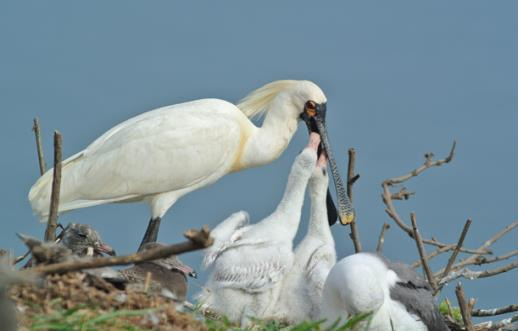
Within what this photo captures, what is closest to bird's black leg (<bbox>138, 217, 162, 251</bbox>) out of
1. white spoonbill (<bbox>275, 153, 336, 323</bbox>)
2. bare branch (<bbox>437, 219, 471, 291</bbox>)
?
white spoonbill (<bbox>275, 153, 336, 323</bbox>)

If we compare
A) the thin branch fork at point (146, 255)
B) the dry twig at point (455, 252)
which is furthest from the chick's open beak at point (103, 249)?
the thin branch fork at point (146, 255)

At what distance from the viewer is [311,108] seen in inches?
367

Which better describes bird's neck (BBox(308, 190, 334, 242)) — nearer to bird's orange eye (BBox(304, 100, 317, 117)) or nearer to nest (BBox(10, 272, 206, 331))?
bird's orange eye (BBox(304, 100, 317, 117))

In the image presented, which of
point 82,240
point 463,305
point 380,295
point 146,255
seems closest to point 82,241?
point 82,240

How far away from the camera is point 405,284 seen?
19.2ft

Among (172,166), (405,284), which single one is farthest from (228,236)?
(172,166)

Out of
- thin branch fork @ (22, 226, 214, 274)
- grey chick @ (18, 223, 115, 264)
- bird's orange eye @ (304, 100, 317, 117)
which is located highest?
thin branch fork @ (22, 226, 214, 274)

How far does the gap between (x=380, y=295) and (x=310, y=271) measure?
1073 millimetres

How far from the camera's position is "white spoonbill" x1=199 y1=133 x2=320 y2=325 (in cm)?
626

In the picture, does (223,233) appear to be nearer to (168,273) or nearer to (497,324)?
(168,273)

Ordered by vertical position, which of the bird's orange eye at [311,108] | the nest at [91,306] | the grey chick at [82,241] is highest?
the nest at [91,306]

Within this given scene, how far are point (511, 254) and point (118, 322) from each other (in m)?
5.03

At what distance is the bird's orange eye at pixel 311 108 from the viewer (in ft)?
30.5

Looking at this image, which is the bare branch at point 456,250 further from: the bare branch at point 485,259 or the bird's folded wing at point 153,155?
the bird's folded wing at point 153,155
